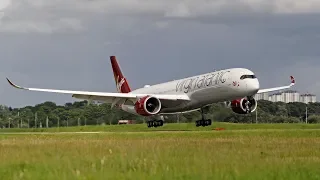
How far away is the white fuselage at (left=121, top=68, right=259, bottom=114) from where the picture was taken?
67.1 meters

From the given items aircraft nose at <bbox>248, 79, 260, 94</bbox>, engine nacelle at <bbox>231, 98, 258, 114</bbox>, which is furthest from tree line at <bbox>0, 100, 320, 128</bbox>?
aircraft nose at <bbox>248, 79, 260, 94</bbox>

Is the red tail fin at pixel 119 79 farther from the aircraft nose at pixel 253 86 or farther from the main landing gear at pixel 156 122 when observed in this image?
the aircraft nose at pixel 253 86

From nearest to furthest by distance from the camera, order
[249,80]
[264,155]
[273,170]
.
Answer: [273,170] < [264,155] < [249,80]

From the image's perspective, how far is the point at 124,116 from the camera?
102438 millimetres

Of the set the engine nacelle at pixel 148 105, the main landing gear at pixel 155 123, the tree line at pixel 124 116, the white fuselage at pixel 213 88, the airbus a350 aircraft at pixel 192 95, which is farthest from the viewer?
the tree line at pixel 124 116

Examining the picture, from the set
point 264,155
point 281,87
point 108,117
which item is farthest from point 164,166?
point 108,117

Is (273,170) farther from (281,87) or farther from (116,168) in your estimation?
(281,87)

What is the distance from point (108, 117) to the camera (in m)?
103

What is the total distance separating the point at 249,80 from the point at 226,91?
2296 millimetres

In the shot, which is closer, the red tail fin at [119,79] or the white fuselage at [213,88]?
the white fuselage at [213,88]

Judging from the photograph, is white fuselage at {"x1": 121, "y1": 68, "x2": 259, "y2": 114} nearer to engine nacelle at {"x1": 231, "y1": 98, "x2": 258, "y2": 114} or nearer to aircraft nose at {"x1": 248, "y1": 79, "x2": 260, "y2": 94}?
aircraft nose at {"x1": 248, "y1": 79, "x2": 260, "y2": 94}

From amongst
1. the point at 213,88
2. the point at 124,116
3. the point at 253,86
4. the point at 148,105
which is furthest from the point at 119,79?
the point at 253,86

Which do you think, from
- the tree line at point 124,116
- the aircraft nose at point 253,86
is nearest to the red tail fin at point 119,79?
the tree line at point 124,116

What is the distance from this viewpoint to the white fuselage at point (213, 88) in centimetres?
6706
